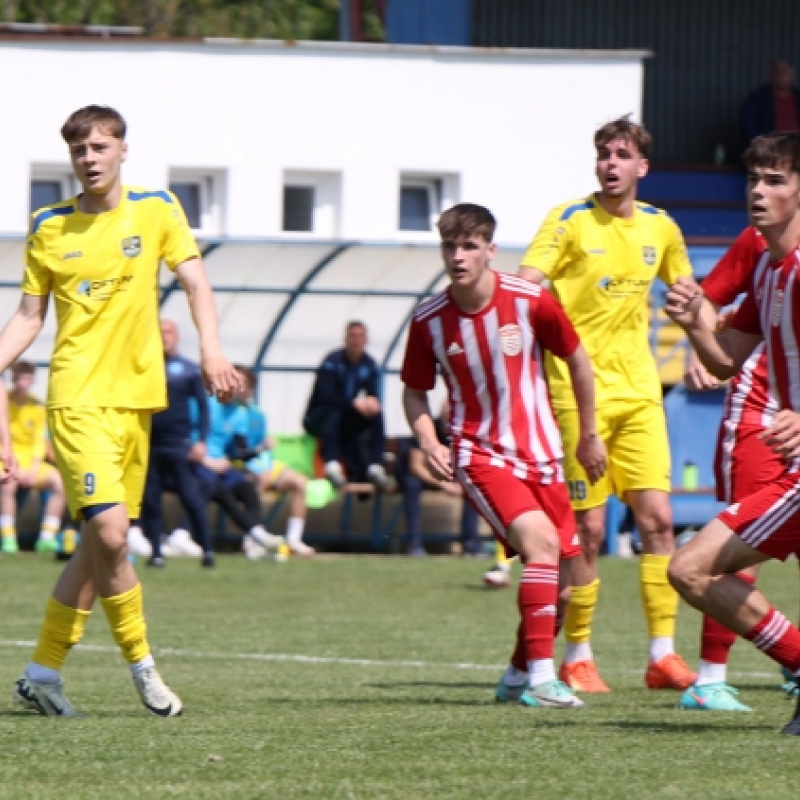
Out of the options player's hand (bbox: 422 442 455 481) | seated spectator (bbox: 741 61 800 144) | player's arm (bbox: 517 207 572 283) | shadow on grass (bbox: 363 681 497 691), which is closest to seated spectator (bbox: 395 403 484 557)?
seated spectator (bbox: 741 61 800 144)

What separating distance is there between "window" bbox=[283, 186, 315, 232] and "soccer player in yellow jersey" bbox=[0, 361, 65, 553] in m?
5.78

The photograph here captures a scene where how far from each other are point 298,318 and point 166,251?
13727 mm

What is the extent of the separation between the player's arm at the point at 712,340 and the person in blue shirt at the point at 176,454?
10.4 metres

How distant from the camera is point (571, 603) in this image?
30.3 feet

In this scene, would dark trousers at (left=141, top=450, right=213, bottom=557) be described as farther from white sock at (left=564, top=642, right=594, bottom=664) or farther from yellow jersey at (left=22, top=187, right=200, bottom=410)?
yellow jersey at (left=22, top=187, right=200, bottom=410)

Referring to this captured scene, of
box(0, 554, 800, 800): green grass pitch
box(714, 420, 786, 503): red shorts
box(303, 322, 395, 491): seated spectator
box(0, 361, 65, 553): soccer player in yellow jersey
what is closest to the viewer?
box(0, 554, 800, 800): green grass pitch

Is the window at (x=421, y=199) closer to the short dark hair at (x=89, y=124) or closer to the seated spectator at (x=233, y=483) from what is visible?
the seated spectator at (x=233, y=483)

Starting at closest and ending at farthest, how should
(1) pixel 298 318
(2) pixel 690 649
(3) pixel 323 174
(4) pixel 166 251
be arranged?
(4) pixel 166 251 < (2) pixel 690 649 < (1) pixel 298 318 < (3) pixel 323 174

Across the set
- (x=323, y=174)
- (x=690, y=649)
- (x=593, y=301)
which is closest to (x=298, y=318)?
(x=323, y=174)

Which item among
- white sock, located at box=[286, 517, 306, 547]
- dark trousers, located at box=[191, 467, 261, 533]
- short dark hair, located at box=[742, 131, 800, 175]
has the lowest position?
white sock, located at box=[286, 517, 306, 547]

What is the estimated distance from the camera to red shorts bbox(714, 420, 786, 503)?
800 cm

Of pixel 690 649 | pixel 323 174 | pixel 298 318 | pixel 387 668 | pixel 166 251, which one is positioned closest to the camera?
pixel 166 251

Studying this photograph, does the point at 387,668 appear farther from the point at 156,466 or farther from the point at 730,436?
the point at 156,466

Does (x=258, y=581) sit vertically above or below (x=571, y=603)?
below
